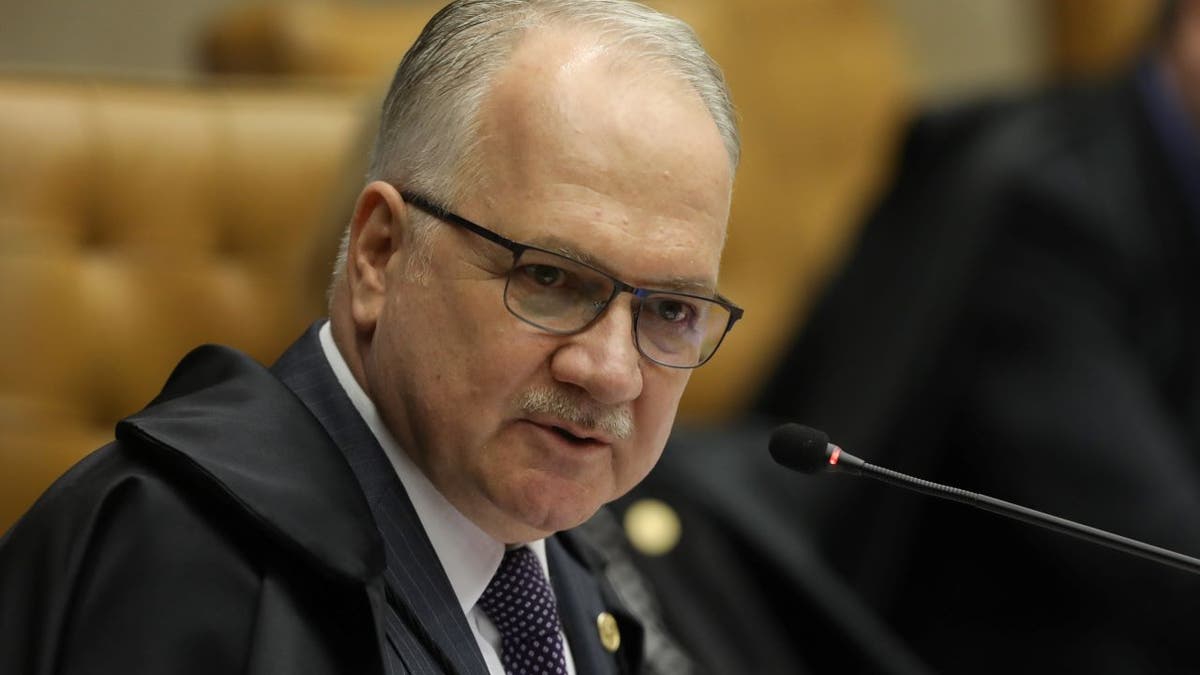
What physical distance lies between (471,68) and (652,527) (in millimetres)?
1101

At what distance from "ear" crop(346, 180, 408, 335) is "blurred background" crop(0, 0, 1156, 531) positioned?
272 millimetres

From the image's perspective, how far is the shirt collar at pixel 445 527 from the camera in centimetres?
105

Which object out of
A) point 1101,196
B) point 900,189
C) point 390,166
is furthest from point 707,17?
point 390,166

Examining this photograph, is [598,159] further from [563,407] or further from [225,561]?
[225,561]

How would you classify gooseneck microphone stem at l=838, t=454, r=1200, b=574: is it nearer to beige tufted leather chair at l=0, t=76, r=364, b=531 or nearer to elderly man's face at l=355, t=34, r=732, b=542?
elderly man's face at l=355, t=34, r=732, b=542

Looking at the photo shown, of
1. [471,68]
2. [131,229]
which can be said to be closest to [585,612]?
[471,68]

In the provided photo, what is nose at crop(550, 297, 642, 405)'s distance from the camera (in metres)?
0.98

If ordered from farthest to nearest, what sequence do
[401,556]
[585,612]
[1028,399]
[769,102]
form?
1. [769,102]
2. [1028,399]
3. [585,612]
4. [401,556]

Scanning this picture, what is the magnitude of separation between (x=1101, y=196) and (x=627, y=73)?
5.67 ft

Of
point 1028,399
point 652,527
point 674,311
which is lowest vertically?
point 652,527

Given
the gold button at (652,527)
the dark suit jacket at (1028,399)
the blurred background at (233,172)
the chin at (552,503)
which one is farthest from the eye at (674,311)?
the dark suit jacket at (1028,399)

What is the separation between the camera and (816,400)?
2.57m

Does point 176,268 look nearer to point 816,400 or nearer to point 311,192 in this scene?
point 311,192

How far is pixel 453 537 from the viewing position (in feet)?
3.45
